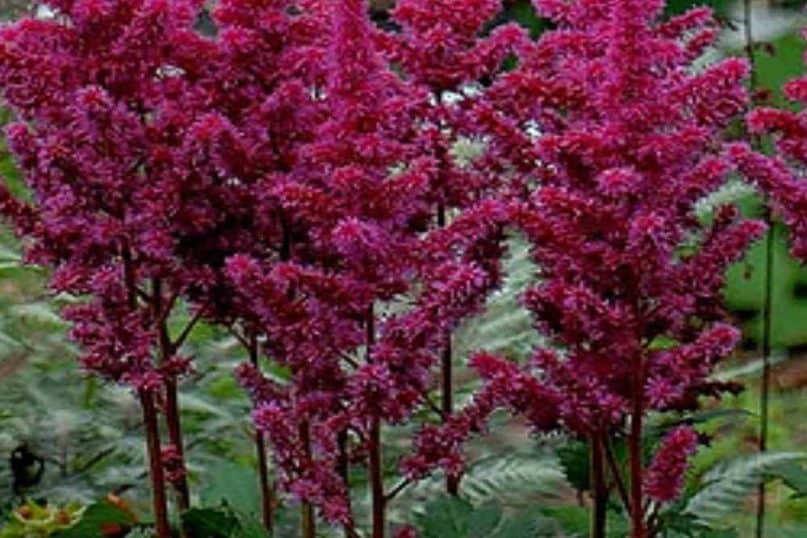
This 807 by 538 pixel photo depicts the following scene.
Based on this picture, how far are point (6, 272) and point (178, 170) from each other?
1440 mm

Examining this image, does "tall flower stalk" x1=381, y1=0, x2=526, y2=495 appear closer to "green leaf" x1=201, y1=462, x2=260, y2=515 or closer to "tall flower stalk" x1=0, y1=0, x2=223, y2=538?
"tall flower stalk" x1=0, y1=0, x2=223, y2=538

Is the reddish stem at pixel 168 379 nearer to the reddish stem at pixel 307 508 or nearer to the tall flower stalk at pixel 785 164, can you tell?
the reddish stem at pixel 307 508

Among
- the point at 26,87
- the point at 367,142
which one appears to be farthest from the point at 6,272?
the point at 367,142

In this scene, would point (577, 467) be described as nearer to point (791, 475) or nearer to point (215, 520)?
point (791, 475)

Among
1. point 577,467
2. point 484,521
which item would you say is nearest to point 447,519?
point 484,521

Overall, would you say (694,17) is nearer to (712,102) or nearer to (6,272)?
(712,102)

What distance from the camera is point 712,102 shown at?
2742 mm

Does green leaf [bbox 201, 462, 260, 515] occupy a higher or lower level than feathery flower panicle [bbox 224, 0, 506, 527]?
lower

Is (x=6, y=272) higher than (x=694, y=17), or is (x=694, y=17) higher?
(x=694, y=17)

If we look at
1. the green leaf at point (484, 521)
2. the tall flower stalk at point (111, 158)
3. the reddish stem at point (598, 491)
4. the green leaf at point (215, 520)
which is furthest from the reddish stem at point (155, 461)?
the reddish stem at point (598, 491)

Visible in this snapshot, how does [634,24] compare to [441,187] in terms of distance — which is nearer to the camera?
[634,24]

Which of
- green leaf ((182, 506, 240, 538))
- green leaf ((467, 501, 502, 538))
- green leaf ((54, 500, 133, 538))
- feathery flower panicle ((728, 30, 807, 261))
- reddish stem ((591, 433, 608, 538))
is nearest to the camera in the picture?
feathery flower panicle ((728, 30, 807, 261))

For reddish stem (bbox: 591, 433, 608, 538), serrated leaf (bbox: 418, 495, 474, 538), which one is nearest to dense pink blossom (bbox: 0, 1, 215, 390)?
serrated leaf (bbox: 418, 495, 474, 538)

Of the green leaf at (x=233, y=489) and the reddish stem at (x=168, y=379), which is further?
the green leaf at (x=233, y=489)
